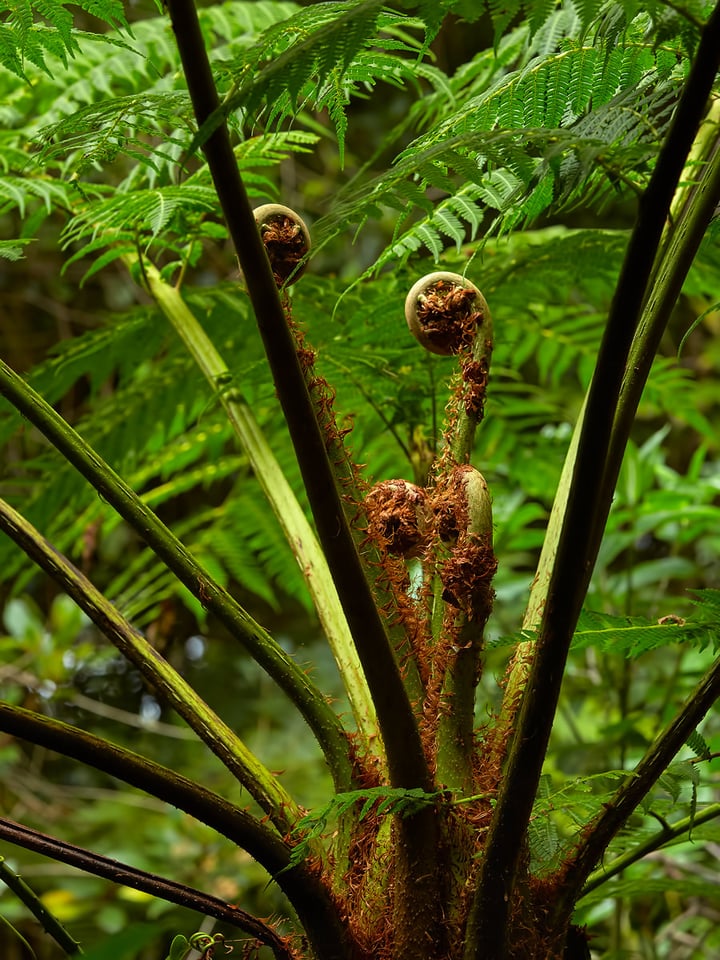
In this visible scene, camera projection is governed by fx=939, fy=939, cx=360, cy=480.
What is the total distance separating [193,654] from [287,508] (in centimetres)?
207

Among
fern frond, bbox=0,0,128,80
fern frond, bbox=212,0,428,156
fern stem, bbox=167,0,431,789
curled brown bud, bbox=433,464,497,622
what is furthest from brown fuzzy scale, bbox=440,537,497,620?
fern frond, bbox=0,0,128,80

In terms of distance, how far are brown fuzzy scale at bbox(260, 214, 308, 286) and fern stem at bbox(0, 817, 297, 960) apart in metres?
0.43

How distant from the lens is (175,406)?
4.41 ft

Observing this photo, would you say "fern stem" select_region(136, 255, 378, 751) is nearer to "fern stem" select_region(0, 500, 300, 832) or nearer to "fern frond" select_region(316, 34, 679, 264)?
"fern stem" select_region(0, 500, 300, 832)

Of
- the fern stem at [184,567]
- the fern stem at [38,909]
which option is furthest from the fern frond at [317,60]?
the fern stem at [38,909]

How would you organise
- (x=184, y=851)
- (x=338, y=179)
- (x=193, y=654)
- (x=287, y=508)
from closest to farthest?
(x=287, y=508)
(x=184, y=851)
(x=193, y=654)
(x=338, y=179)

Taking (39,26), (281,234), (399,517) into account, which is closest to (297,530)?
(399,517)

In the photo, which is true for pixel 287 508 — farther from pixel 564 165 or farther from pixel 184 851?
pixel 184 851

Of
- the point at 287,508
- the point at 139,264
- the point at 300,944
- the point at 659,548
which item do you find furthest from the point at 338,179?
the point at 300,944

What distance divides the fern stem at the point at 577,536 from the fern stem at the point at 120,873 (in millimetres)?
163

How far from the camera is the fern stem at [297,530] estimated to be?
778mm

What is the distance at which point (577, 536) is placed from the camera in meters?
0.50

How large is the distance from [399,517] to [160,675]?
0.70 ft

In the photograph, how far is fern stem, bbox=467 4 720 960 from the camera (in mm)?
439
